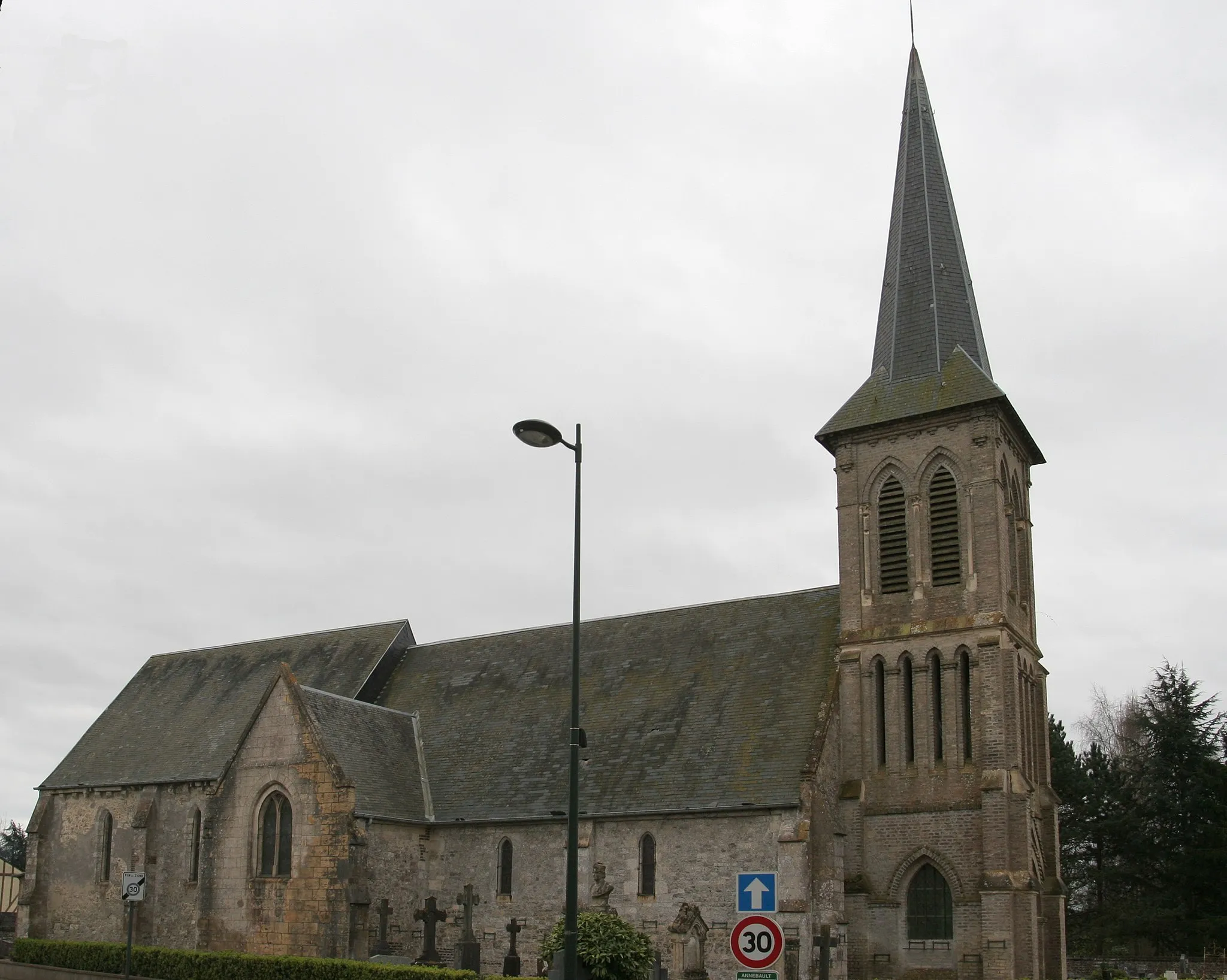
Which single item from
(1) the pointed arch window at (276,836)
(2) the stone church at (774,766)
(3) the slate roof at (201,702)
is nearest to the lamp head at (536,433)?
(2) the stone church at (774,766)

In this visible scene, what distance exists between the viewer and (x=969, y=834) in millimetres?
29391

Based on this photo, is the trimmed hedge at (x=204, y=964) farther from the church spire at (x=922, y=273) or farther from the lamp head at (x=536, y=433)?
the church spire at (x=922, y=273)

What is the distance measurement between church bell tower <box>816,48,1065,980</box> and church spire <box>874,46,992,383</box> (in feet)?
0.22

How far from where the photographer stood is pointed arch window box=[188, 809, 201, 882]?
125 feet

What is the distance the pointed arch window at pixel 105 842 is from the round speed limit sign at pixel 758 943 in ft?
111

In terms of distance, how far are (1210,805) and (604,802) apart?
2678 cm

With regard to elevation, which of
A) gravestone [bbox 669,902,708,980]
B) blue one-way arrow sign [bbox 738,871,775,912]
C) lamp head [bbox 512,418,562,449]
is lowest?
gravestone [bbox 669,902,708,980]

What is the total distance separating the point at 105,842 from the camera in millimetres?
41781

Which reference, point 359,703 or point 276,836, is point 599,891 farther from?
point 359,703

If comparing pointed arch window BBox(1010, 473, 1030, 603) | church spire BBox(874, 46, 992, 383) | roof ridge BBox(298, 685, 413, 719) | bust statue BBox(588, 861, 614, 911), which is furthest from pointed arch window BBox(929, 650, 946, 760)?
roof ridge BBox(298, 685, 413, 719)

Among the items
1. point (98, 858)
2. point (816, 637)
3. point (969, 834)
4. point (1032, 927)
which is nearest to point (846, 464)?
point (816, 637)

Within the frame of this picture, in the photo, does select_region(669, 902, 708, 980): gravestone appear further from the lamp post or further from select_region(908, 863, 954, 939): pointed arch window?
the lamp post

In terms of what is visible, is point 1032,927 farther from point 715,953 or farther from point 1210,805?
point 1210,805

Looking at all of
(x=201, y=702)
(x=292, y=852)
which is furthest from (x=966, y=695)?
(x=201, y=702)
